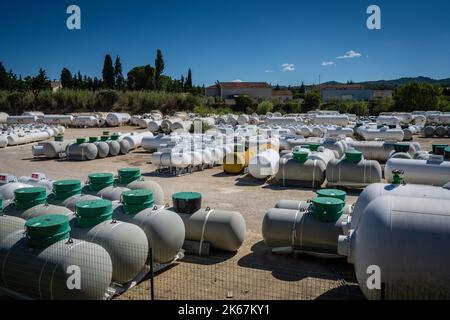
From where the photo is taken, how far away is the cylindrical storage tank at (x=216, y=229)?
9539 mm

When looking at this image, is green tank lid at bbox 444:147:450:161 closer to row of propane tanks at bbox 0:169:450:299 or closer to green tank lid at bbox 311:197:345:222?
row of propane tanks at bbox 0:169:450:299

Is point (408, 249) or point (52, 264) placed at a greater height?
point (408, 249)

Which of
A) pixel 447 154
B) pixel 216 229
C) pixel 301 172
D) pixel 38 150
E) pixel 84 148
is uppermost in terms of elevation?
pixel 447 154

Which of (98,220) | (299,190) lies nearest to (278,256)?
(98,220)

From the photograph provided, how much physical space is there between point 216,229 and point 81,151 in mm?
17506

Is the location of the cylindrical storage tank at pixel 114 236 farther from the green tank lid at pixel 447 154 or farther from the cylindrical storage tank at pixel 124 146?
the cylindrical storage tank at pixel 124 146

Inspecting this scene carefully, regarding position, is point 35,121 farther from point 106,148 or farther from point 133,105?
point 106,148

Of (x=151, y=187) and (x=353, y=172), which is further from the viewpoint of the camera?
(x=353, y=172)

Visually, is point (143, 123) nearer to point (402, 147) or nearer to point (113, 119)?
point (113, 119)

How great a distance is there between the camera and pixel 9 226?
7.74 meters

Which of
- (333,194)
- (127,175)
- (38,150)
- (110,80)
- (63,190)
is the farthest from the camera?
(110,80)

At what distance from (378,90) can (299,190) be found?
125327mm

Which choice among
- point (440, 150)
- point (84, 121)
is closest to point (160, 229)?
point (440, 150)
